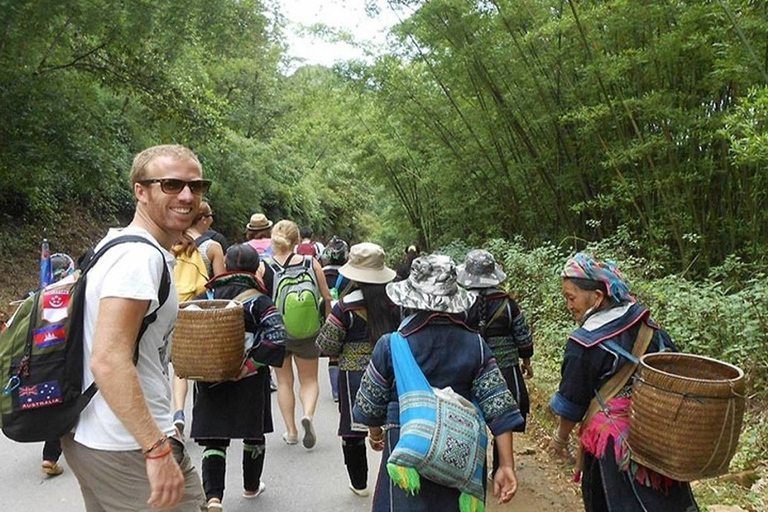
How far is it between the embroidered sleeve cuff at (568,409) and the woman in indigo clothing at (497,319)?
4.06 feet

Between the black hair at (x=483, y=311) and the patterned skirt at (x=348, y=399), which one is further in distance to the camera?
the black hair at (x=483, y=311)

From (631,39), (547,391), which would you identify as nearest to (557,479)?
(547,391)

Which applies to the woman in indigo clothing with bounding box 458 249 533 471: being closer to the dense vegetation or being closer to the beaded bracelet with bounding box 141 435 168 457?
the dense vegetation

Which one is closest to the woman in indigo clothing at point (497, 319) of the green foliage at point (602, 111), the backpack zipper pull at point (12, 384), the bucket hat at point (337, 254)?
the green foliage at point (602, 111)

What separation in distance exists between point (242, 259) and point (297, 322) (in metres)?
1.07

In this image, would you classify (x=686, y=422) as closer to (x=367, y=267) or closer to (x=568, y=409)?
(x=568, y=409)

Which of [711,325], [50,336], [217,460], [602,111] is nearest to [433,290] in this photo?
[50,336]

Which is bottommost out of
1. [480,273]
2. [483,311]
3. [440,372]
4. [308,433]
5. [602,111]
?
[308,433]

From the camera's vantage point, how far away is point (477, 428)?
2.12m

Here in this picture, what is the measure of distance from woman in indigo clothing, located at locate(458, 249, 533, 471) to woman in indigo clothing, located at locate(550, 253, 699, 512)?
3.78 feet

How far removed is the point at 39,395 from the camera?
162 centimetres

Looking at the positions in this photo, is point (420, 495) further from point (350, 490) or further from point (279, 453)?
point (279, 453)

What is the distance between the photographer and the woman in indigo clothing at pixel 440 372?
217 cm

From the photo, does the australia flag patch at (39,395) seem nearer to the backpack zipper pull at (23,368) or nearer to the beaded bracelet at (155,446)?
the backpack zipper pull at (23,368)
